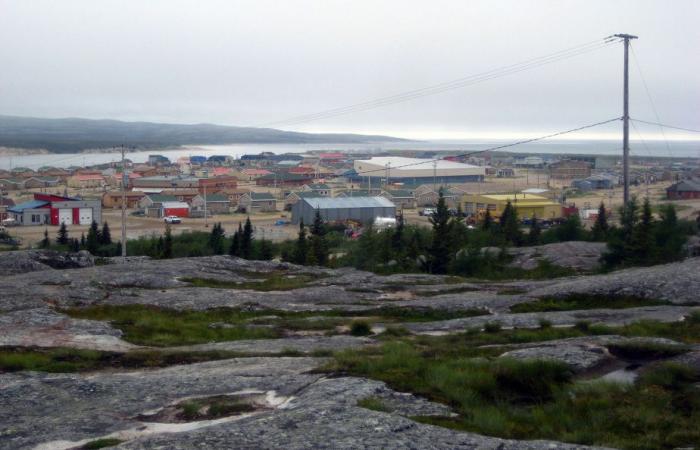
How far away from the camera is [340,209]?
5041 cm

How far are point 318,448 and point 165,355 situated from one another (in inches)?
179

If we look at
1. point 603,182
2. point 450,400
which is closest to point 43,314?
point 450,400

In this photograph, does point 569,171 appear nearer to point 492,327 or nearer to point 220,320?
point 220,320

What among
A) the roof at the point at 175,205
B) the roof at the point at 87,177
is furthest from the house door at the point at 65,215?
the roof at the point at 87,177

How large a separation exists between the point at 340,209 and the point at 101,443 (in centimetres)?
4422

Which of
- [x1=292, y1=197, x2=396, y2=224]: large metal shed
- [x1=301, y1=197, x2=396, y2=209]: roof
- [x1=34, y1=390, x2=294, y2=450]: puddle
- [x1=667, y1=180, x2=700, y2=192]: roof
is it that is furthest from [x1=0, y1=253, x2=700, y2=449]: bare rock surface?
[x1=667, y1=180, x2=700, y2=192]: roof

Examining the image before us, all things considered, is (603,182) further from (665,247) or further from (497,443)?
(497,443)

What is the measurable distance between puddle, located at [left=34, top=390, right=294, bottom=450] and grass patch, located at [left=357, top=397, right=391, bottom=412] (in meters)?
0.75

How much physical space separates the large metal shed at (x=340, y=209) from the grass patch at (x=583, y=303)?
3455cm

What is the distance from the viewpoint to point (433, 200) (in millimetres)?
62688

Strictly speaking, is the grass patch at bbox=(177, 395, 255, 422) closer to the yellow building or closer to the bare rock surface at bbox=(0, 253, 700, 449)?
the bare rock surface at bbox=(0, 253, 700, 449)

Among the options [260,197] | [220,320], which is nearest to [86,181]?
[260,197]

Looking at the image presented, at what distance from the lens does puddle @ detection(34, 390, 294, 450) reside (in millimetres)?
6387

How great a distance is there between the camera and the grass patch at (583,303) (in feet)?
45.1
